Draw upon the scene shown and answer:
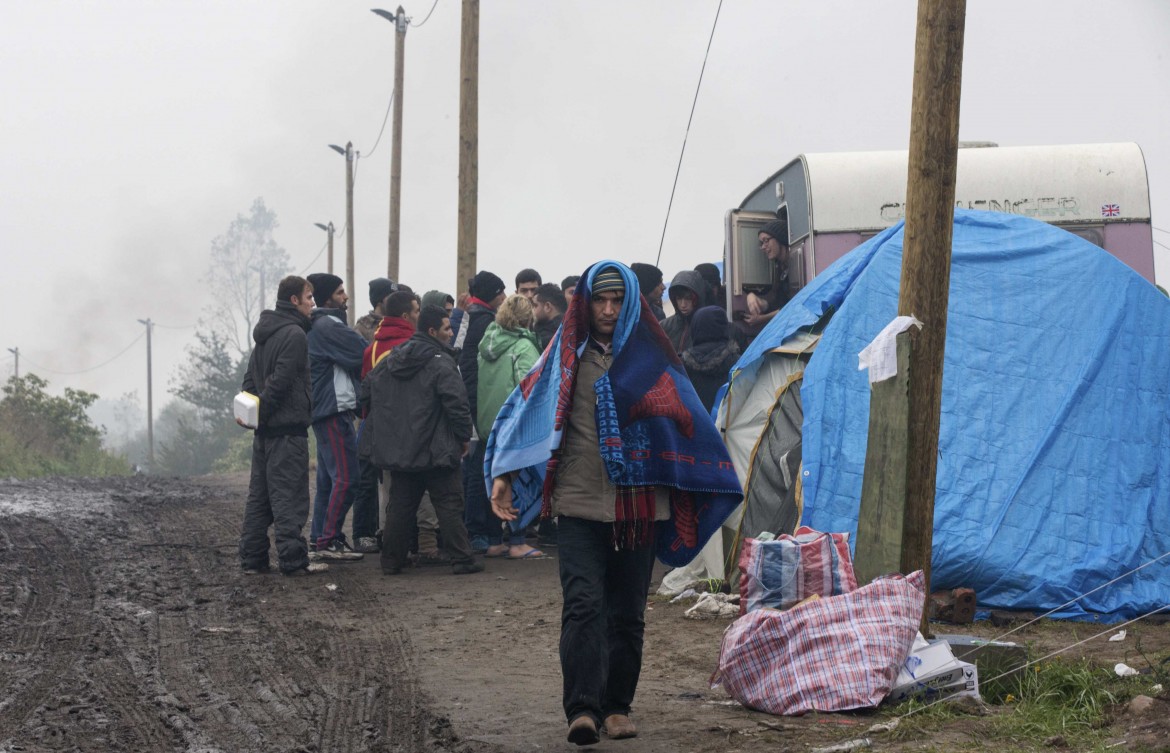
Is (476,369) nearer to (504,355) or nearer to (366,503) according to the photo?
(504,355)

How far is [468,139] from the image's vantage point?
15.9 m

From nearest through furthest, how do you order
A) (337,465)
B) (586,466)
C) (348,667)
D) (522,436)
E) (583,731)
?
(583,731) → (586,466) → (522,436) → (348,667) → (337,465)

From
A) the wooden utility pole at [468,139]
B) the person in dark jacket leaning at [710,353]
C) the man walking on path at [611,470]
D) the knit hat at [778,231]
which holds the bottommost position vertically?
the man walking on path at [611,470]

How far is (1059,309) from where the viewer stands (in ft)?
27.2

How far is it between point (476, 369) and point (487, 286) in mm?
709

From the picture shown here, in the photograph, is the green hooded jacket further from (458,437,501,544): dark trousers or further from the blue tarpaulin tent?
Answer: the blue tarpaulin tent

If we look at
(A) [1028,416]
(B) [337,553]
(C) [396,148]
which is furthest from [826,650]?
(C) [396,148]

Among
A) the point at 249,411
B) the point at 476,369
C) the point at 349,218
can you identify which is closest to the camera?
the point at 249,411

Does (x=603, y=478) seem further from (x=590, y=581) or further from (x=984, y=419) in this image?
(x=984, y=419)

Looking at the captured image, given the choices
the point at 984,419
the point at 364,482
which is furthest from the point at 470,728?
the point at 364,482

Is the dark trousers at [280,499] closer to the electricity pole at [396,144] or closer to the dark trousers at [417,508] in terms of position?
the dark trousers at [417,508]

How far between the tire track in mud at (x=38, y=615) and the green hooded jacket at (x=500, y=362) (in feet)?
10.5

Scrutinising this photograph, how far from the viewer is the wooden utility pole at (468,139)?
50.6ft

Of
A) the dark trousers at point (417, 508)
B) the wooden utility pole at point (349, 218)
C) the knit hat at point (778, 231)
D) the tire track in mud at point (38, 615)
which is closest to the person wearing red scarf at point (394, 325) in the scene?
the dark trousers at point (417, 508)
